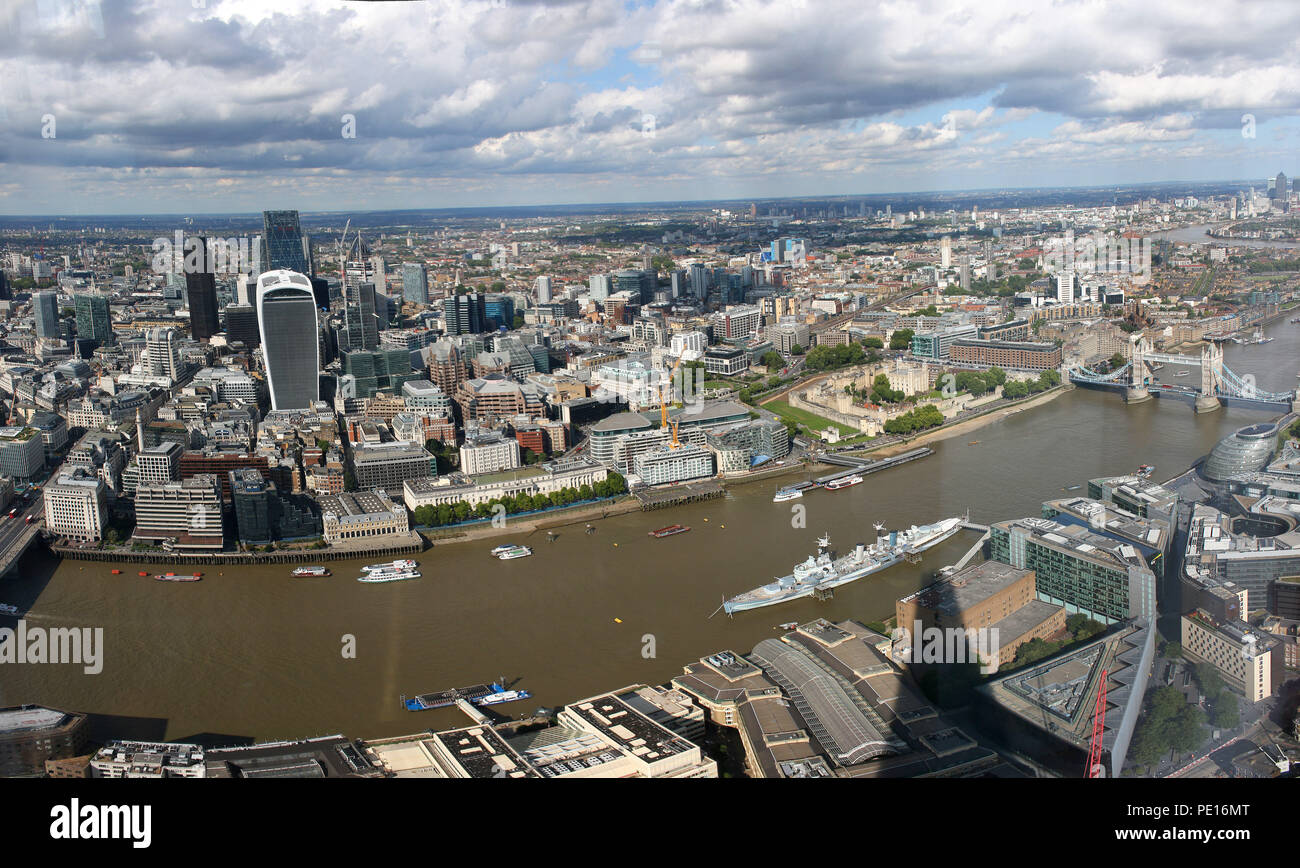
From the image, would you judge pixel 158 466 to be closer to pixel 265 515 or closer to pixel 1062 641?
pixel 265 515

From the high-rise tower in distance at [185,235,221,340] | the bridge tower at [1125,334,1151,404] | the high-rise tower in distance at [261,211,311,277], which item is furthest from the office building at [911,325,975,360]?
the high-rise tower in distance at [185,235,221,340]

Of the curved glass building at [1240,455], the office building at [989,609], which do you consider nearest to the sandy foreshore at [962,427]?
the curved glass building at [1240,455]

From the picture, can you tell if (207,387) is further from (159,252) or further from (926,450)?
(926,450)

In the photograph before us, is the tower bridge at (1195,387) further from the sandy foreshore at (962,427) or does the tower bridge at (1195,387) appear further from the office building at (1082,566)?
the office building at (1082,566)

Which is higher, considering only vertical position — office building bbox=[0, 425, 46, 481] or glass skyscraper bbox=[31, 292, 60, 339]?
glass skyscraper bbox=[31, 292, 60, 339]

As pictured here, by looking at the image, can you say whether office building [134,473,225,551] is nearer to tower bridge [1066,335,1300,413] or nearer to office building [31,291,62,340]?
office building [31,291,62,340]

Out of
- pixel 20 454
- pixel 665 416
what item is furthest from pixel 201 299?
pixel 665 416
